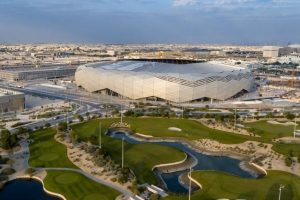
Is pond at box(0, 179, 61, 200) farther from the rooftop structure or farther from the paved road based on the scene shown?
the rooftop structure

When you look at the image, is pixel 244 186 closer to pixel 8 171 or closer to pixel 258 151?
pixel 258 151

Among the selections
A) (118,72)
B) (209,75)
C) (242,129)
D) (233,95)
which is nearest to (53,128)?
(242,129)

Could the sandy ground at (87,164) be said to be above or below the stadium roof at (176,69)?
below

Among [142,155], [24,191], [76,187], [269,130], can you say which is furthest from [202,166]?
[24,191]

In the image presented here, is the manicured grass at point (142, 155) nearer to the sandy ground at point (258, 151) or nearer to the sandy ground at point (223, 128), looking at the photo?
the sandy ground at point (258, 151)

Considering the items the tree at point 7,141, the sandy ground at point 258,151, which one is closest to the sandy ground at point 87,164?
the tree at point 7,141
